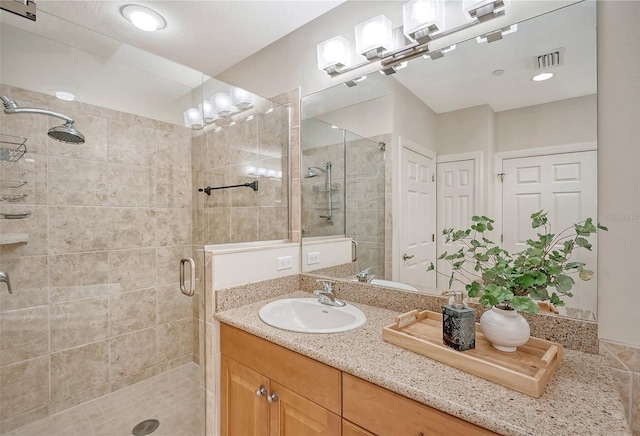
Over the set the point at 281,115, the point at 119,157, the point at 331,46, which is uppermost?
the point at 331,46

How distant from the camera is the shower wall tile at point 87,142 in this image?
66.5 inches

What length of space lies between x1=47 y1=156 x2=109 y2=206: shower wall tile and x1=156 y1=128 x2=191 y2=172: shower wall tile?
444mm

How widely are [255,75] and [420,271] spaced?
1.79 metres

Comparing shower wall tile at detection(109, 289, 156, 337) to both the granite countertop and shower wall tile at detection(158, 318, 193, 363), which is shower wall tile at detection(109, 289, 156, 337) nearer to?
shower wall tile at detection(158, 318, 193, 363)

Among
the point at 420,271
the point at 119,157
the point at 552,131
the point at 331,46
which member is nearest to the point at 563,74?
the point at 552,131

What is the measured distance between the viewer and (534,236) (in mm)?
1058

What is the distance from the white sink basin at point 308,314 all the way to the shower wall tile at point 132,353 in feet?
4.54

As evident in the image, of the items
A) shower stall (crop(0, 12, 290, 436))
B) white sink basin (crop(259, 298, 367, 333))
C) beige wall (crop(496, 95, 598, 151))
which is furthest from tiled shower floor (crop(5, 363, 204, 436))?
beige wall (crop(496, 95, 598, 151))

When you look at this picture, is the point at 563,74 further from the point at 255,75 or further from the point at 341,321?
the point at 255,75

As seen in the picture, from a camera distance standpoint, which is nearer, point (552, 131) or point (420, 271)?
point (552, 131)

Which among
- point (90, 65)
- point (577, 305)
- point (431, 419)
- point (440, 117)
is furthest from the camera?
point (90, 65)

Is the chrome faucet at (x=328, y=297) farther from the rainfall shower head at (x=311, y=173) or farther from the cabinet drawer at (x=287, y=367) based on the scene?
the rainfall shower head at (x=311, y=173)

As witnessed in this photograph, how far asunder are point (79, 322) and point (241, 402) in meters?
1.37

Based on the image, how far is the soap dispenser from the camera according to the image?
0.86 m
